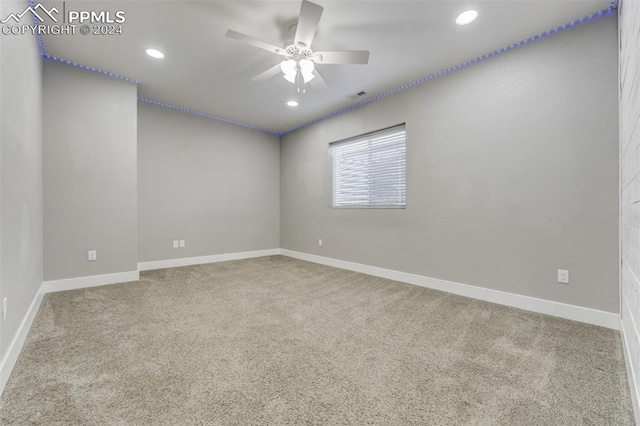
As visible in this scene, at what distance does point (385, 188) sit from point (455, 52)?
5.79ft

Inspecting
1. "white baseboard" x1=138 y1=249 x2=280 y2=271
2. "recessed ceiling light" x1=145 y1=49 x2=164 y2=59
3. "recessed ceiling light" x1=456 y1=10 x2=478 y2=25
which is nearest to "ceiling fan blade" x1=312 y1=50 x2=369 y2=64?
"recessed ceiling light" x1=456 y1=10 x2=478 y2=25

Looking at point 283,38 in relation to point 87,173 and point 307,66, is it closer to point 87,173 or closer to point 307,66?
point 307,66

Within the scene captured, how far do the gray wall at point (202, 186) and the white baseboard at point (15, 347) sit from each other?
197 cm

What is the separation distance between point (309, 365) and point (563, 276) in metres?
2.39

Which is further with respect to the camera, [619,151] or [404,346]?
[619,151]

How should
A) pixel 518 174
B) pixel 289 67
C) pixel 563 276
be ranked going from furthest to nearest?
1. pixel 518 174
2. pixel 289 67
3. pixel 563 276

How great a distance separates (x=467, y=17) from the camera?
2.23 meters

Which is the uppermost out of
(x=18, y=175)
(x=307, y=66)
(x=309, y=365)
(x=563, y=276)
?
(x=307, y=66)

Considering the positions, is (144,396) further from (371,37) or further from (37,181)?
(371,37)

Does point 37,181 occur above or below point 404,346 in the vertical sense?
above

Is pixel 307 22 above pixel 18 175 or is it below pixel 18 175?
above

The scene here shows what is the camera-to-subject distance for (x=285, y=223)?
5598mm

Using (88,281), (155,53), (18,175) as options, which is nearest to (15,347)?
(18,175)

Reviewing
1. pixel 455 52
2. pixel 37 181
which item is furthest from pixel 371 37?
pixel 37 181
